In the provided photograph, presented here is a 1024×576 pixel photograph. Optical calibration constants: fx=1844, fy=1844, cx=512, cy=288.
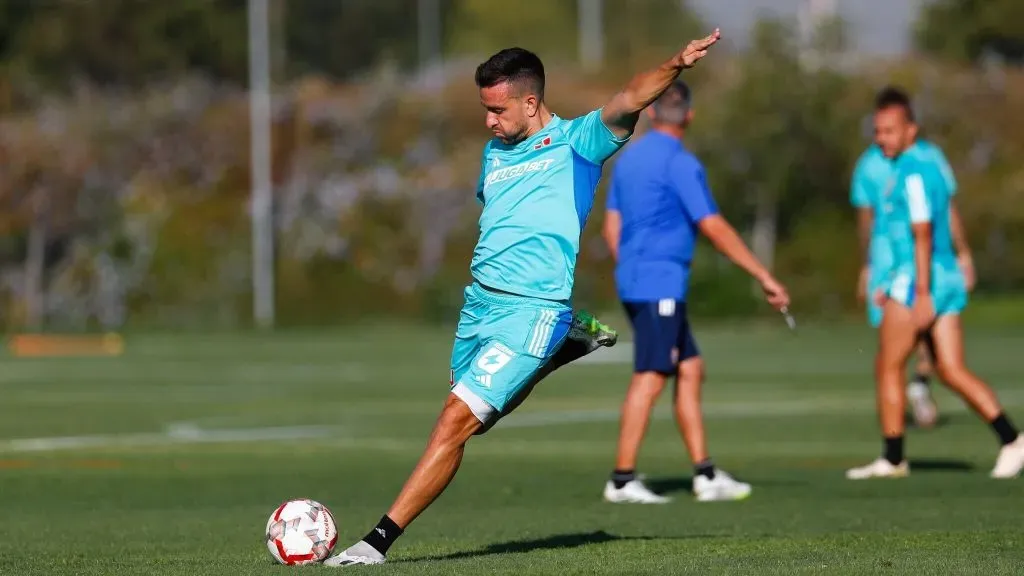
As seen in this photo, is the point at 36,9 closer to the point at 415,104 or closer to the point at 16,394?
the point at 415,104

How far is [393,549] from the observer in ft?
27.9

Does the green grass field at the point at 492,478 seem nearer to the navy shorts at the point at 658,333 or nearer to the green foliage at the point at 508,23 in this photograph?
the navy shorts at the point at 658,333

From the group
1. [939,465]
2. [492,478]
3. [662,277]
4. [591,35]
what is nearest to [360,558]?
[662,277]

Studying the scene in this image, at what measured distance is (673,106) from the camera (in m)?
11.4

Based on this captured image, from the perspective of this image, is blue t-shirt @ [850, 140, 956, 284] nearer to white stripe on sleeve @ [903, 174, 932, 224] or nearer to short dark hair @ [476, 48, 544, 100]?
white stripe on sleeve @ [903, 174, 932, 224]

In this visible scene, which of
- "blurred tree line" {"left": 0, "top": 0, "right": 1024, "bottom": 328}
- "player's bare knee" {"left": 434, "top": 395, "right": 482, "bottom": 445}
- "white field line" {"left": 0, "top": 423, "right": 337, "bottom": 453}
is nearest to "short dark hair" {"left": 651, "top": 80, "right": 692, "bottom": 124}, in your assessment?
"player's bare knee" {"left": 434, "top": 395, "right": 482, "bottom": 445}

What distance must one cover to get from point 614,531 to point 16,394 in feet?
46.3

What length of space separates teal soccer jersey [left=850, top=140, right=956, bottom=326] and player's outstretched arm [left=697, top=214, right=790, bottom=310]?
64.4 inches

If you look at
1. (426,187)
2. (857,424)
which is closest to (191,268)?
(426,187)

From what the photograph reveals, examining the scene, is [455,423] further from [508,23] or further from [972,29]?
[508,23]

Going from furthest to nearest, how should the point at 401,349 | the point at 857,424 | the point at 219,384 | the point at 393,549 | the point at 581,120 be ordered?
the point at 401,349 → the point at 219,384 → the point at 857,424 → the point at 393,549 → the point at 581,120

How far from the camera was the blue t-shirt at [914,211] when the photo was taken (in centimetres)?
1199

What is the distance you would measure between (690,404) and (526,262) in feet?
12.4

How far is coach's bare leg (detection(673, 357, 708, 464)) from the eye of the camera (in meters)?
11.4
